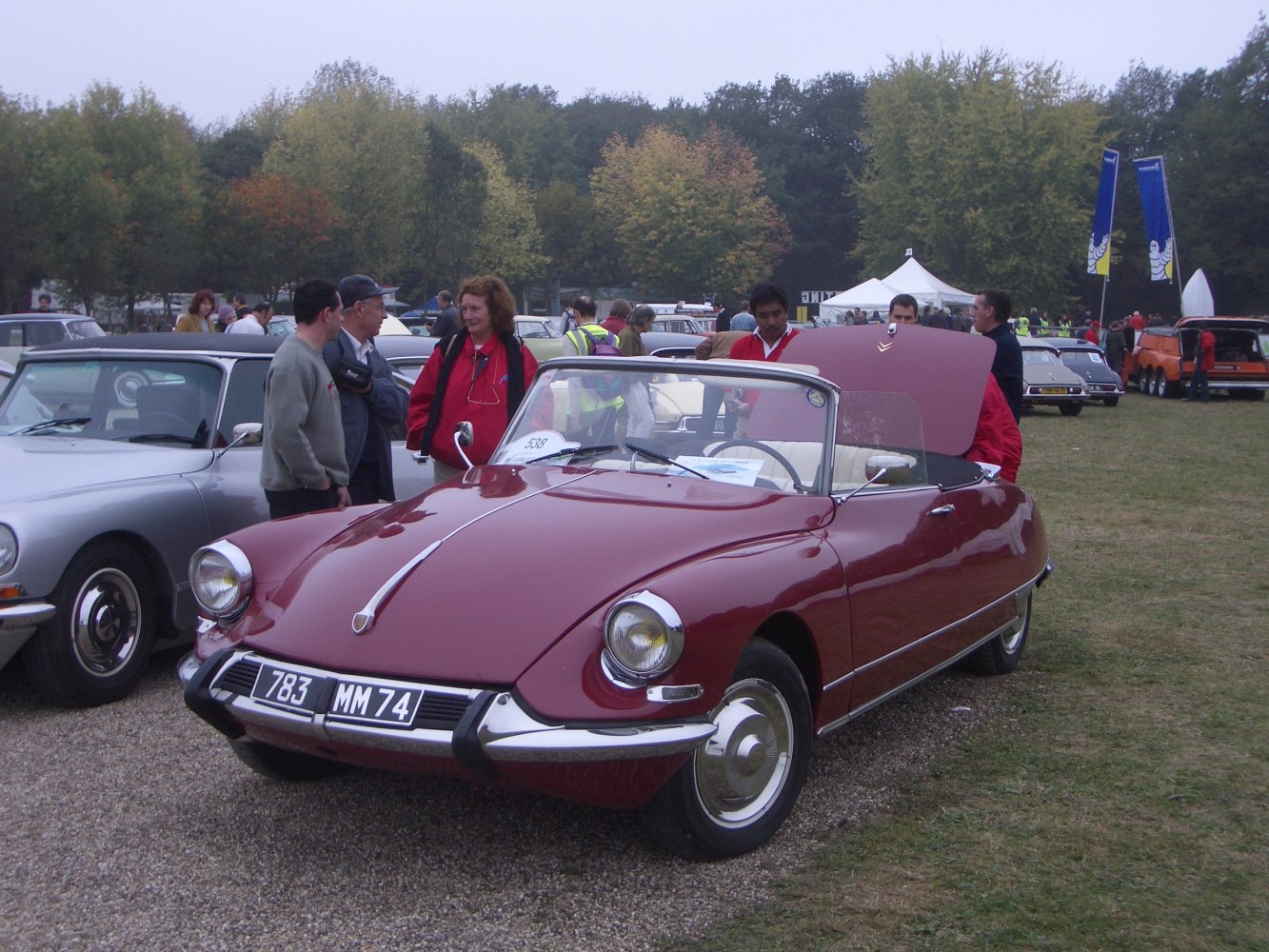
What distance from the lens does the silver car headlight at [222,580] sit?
4.12m

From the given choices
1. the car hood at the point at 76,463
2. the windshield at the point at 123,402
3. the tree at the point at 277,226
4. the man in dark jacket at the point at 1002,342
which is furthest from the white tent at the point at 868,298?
the car hood at the point at 76,463

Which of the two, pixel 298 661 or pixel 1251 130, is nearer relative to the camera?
pixel 298 661

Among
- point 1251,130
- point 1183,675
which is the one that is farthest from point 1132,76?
point 1183,675

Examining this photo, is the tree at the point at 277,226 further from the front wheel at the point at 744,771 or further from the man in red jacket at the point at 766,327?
the front wheel at the point at 744,771

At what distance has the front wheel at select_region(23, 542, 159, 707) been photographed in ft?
17.0

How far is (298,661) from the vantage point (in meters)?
3.69

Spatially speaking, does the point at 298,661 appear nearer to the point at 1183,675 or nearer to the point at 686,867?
the point at 686,867

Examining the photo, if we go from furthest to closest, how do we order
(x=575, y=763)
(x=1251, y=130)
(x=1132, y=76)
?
(x=1132, y=76), (x=1251, y=130), (x=575, y=763)

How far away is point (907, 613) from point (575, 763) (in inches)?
67.6

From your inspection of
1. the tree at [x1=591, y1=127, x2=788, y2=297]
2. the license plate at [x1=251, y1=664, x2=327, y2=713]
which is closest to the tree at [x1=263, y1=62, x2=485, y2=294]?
the tree at [x1=591, y1=127, x2=788, y2=297]

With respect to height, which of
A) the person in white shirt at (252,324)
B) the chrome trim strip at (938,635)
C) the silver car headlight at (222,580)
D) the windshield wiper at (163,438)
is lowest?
the chrome trim strip at (938,635)

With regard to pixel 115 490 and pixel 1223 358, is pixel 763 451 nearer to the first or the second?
pixel 115 490

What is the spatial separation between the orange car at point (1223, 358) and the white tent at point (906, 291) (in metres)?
6.73

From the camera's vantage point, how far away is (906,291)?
115 ft
